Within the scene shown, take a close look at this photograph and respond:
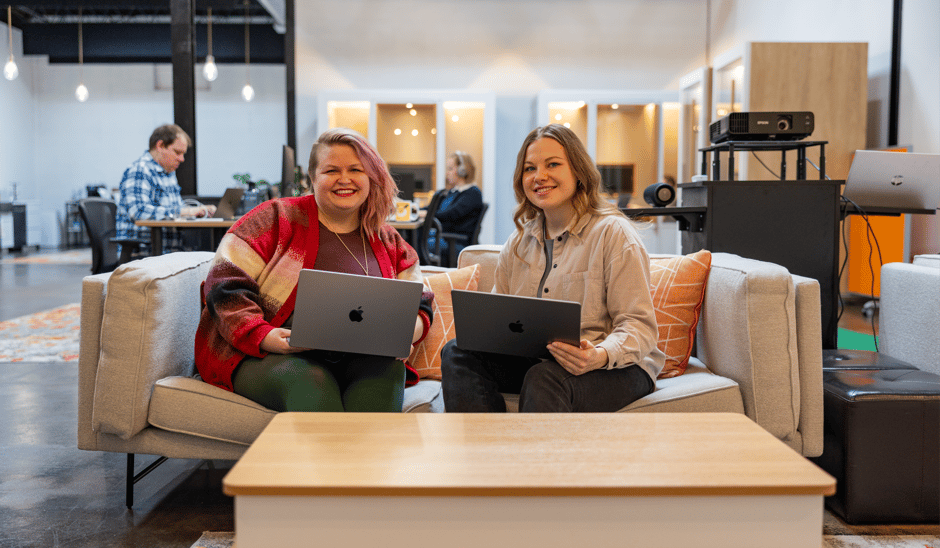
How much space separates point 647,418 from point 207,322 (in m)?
1.17

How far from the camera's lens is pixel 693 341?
7.16 ft

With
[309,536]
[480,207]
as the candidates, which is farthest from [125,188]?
[309,536]

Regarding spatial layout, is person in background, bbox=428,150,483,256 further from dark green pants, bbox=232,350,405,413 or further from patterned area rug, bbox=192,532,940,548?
patterned area rug, bbox=192,532,940,548

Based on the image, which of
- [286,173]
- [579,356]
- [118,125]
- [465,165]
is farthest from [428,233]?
[118,125]

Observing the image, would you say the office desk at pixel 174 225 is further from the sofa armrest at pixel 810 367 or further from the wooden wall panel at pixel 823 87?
the wooden wall panel at pixel 823 87

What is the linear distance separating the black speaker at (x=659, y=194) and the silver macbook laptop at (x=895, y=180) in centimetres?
70

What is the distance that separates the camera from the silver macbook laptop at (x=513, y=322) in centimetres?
151

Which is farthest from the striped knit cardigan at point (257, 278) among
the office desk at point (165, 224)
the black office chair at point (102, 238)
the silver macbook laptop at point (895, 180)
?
the black office chair at point (102, 238)

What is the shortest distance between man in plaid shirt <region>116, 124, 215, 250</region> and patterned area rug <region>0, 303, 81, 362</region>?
875mm

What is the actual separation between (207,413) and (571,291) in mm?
990

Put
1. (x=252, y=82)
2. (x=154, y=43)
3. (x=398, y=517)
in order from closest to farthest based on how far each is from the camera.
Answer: (x=398, y=517) → (x=154, y=43) → (x=252, y=82)

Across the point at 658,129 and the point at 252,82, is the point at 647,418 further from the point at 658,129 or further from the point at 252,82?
the point at 252,82

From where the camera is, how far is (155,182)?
4.33 metres

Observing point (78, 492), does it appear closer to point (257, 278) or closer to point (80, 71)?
A: point (257, 278)
